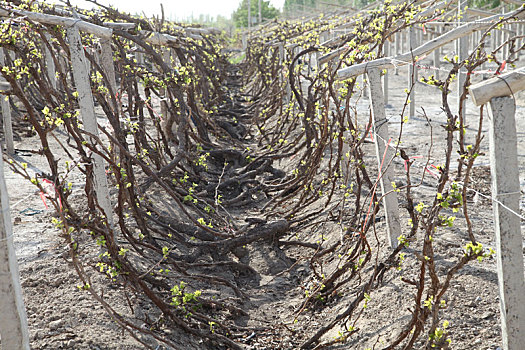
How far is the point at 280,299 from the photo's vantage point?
3621mm

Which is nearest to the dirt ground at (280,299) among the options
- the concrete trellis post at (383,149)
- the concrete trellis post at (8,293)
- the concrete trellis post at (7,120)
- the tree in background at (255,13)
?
the concrete trellis post at (383,149)

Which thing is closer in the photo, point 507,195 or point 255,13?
point 507,195

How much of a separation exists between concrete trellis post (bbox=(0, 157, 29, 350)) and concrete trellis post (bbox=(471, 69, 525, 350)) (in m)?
1.67

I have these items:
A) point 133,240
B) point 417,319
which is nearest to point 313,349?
point 417,319

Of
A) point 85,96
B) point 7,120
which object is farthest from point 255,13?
point 85,96

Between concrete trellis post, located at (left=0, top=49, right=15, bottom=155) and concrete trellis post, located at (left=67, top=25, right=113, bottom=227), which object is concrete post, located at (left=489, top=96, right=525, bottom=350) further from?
concrete trellis post, located at (left=0, top=49, right=15, bottom=155)

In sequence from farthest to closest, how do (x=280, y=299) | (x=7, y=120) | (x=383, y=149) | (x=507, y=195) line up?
1. (x=7, y=120)
2. (x=280, y=299)
3. (x=383, y=149)
4. (x=507, y=195)

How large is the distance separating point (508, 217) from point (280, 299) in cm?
211

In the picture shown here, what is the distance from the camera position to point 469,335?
2377 millimetres

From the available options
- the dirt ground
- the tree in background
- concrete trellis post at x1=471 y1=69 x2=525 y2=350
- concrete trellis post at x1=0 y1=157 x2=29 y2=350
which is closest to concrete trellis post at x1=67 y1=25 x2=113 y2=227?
the dirt ground

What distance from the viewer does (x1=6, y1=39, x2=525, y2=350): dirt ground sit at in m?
2.45

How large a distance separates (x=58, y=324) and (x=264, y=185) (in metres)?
3.21

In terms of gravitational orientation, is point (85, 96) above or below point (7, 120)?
above

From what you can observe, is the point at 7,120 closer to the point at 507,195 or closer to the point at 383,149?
the point at 383,149
